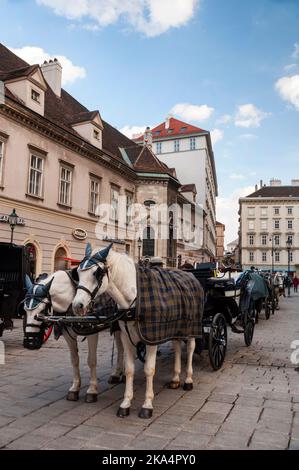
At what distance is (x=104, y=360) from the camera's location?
26.6 ft

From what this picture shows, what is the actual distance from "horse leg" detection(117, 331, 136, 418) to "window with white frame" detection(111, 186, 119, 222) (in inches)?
864

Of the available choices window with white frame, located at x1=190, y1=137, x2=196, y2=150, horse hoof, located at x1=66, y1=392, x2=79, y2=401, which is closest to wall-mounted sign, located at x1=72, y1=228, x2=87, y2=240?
horse hoof, located at x1=66, y1=392, x2=79, y2=401

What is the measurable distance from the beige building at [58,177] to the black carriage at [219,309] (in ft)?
25.1

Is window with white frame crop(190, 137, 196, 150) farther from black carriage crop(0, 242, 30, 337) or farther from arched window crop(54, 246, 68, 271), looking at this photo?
black carriage crop(0, 242, 30, 337)

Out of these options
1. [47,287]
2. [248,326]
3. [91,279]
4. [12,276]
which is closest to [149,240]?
[12,276]

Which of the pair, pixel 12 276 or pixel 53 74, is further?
pixel 53 74

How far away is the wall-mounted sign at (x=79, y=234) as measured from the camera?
2256 cm

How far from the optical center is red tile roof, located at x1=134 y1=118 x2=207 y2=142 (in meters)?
55.6

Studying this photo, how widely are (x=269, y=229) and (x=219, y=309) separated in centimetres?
7544

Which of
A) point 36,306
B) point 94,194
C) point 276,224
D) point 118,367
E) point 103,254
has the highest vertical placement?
point 276,224

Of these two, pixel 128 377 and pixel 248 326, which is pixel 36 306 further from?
pixel 248 326

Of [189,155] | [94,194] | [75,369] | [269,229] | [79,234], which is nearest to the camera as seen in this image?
[75,369]

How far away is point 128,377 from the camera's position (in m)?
4.79

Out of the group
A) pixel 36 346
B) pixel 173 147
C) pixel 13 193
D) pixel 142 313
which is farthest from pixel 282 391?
pixel 173 147
